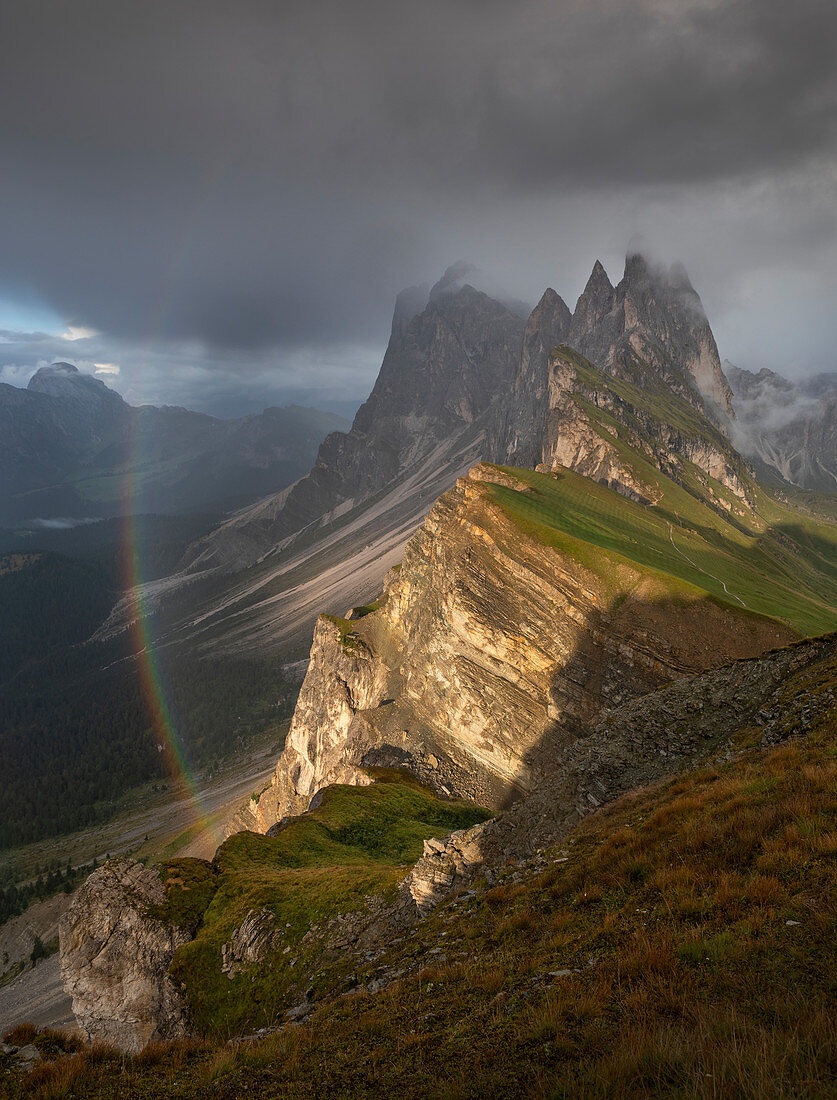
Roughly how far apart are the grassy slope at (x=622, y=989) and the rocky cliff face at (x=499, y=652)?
34854 mm

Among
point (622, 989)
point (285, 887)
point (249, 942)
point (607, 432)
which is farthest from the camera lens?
point (607, 432)

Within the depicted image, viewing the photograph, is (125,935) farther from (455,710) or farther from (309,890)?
(455,710)

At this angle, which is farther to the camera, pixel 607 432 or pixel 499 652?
pixel 607 432

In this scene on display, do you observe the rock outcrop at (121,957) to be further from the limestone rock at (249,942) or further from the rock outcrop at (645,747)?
the rock outcrop at (645,747)

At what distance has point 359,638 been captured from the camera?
234 ft

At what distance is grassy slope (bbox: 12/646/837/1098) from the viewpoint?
5.25m

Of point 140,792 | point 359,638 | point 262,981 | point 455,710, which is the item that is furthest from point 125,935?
point 140,792

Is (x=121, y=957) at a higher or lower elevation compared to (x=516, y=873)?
lower

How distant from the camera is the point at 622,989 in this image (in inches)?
276

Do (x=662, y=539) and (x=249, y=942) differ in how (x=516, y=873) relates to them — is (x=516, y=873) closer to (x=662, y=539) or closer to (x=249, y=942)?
(x=249, y=942)

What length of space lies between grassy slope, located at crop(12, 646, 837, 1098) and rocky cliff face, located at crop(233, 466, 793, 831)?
34.9 meters

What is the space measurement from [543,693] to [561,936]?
4105 cm

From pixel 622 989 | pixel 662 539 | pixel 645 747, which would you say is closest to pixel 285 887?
pixel 645 747

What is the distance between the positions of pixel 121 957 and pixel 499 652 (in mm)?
37812
